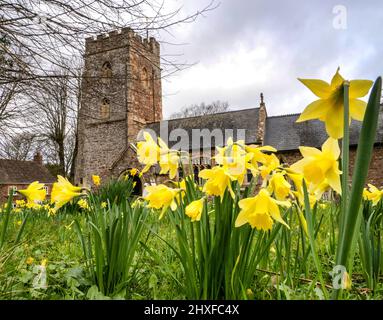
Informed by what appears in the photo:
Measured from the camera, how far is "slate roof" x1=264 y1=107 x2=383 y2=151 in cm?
1608

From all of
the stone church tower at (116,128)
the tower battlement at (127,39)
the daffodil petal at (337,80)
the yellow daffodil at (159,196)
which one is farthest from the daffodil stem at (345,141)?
the stone church tower at (116,128)

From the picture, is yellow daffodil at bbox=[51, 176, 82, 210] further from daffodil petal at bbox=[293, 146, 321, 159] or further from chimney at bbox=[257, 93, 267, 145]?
chimney at bbox=[257, 93, 267, 145]

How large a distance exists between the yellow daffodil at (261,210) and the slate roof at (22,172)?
25253mm

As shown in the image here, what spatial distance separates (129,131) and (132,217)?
1829cm

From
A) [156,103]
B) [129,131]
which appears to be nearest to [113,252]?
[129,131]

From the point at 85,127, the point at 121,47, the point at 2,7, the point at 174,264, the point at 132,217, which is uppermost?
the point at 121,47

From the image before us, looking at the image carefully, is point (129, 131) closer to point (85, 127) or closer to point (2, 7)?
point (85, 127)

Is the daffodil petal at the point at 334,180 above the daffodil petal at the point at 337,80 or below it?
below

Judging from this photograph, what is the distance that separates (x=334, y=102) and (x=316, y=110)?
0.04 m

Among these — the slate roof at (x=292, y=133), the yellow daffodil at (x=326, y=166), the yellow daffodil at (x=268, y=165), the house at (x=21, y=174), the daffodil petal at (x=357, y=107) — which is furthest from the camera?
the house at (x=21, y=174)

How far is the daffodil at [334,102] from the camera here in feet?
1.96

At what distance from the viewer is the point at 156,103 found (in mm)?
21688

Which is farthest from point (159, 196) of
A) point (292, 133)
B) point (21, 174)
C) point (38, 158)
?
point (38, 158)

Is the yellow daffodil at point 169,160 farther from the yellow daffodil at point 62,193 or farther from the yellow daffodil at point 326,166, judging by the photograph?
the yellow daffodil at point 326,166
